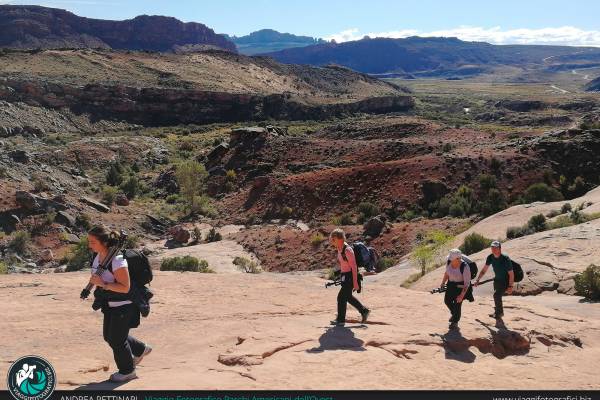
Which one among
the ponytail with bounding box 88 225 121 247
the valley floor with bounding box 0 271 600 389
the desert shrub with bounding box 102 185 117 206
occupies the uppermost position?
the ponytail with bounding box 88 225 121 247

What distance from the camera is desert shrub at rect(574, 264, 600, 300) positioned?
11.7 m

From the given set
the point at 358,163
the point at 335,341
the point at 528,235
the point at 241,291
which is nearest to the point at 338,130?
the point at 358,163

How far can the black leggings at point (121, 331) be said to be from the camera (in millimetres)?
6113

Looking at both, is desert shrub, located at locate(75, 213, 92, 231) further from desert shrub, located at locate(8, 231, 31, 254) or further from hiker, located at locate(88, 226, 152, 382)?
hiker, located at locate(88, 226, 152, 382)

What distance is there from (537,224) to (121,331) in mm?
15641

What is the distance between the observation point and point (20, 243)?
24281 millimetres

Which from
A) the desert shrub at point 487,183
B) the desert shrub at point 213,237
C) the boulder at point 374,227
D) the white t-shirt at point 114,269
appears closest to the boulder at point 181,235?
the desert shrub at point 213,237

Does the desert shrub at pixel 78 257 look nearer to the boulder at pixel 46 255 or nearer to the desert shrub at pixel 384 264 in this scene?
the boulder at pixel 46 255

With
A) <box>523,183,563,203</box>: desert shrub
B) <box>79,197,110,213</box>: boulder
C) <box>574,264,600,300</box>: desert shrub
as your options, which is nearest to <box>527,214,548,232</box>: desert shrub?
<box>574,264,600,300</box>: desert shrub

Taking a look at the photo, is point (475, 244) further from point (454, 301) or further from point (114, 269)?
point (114, 269)

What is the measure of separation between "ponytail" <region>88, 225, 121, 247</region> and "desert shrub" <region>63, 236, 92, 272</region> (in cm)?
1657

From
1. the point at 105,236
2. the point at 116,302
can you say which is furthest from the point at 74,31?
the point at 116,302

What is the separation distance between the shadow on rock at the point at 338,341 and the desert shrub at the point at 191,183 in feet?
86.9

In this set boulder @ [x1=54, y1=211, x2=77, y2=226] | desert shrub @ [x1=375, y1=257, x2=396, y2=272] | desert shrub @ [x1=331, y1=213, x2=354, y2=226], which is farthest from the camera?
desert shrub @ [x1=331, y1=213, x2=354, y2=226]
